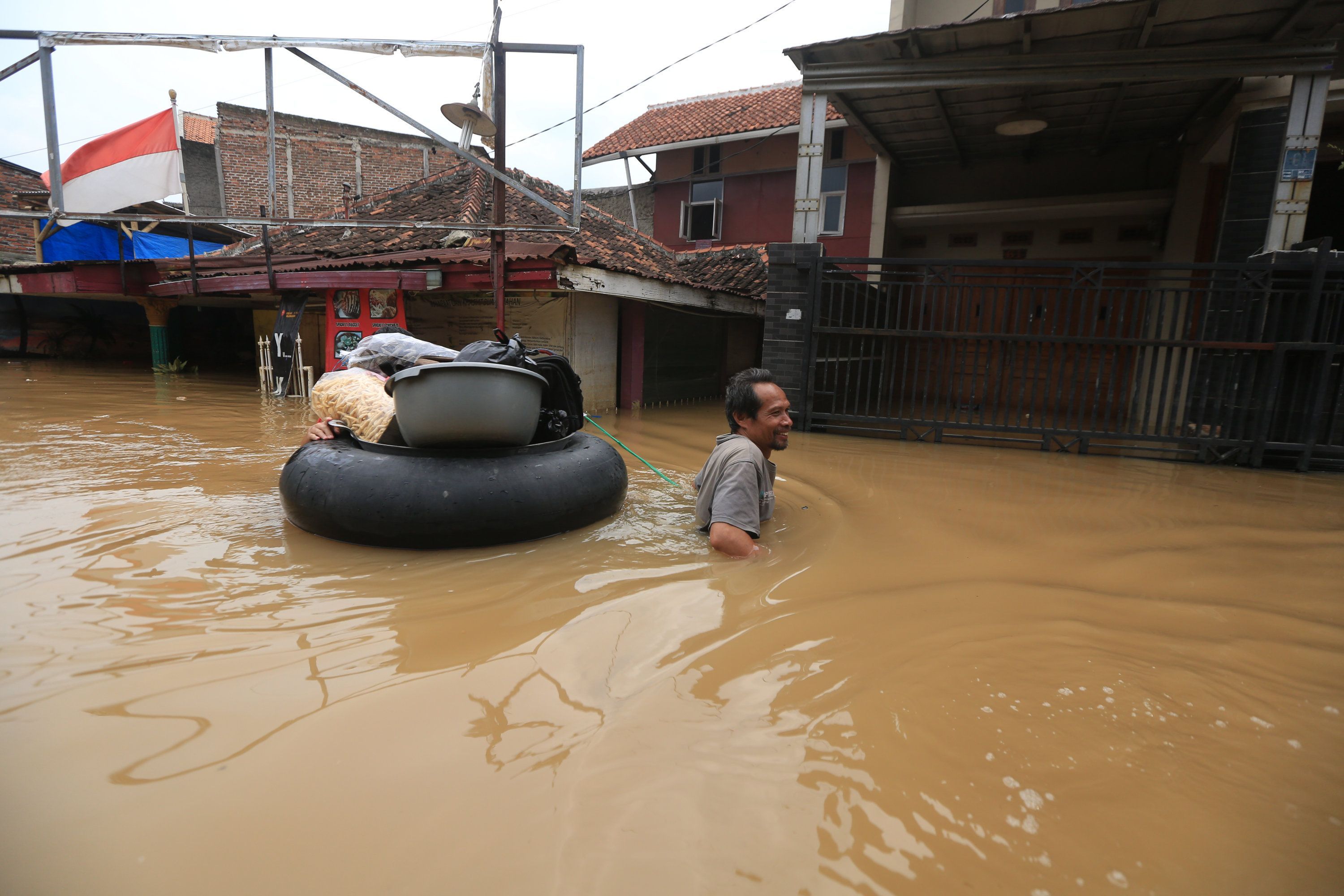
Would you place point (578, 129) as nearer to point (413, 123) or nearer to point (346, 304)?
point (413, 123)

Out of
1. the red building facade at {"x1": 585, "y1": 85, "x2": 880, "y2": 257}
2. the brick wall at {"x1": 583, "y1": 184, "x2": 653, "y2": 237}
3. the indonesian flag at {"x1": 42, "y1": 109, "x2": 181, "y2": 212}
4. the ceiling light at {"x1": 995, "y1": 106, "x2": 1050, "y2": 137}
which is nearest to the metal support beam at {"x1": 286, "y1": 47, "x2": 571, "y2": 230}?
the indonesian flag at {"x1": 42, "y1": 109, "x2": 181, "y2": 212}

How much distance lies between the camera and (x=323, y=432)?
4.11 metres

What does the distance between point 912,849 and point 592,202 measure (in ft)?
67.0

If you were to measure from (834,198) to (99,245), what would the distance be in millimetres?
17842

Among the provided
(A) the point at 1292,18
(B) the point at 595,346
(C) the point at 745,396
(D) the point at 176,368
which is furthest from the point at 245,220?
(A) the point at 1292,18

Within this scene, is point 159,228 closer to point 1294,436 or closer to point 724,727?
point 724,727

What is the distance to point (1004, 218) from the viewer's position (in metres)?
11.8

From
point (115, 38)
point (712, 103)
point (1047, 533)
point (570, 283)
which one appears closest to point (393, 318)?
point (570, 283)

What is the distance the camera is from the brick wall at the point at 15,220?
16141 millimetres

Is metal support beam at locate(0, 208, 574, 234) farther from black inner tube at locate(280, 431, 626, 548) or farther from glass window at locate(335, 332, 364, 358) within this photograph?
black inner tube at locate(280, 431, 626, 548)

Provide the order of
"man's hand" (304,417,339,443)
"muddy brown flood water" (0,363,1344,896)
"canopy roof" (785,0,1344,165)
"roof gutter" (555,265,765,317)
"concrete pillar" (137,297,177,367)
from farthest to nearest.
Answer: "concrete pillar" (137,297,177,367), "roof gutter" (555,265,765,317), "canopy roof" (785,0,1344,165), "man's hand" (304,417,339,443), "muddy brown flood water" (0,363,1344,896)

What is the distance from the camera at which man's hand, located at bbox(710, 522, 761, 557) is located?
11.1 ft

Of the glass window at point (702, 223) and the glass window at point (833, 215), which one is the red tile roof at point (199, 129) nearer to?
the glass window at point (702, 223)

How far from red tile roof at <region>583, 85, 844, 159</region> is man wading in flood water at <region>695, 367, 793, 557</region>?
12889 mm
